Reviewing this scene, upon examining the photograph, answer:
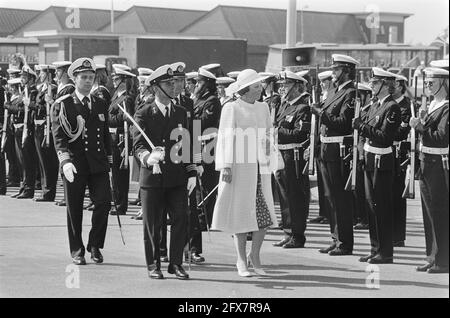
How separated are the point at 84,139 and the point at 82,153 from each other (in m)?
0.14

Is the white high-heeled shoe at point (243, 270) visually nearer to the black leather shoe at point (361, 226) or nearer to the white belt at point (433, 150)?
the white belt at point (433, 150)

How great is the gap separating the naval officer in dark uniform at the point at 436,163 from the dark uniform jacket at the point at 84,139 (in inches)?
120

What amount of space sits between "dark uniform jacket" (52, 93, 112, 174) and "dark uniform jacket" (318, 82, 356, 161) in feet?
7.59

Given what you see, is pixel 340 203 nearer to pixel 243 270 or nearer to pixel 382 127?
pixel 382 127

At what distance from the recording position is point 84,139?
9.84m

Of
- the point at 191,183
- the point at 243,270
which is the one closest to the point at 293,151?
the point at 191,183

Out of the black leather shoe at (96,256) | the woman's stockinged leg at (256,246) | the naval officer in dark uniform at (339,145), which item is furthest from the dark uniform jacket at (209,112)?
the woman's stockinged leg at (256,246)

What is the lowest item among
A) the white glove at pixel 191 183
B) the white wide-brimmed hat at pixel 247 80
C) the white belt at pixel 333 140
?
the white glove at pixel 191 183

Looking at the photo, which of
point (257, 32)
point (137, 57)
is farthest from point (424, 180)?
point (257, 32)

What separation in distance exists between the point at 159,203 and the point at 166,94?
3.24 ft

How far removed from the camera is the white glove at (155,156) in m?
8.84

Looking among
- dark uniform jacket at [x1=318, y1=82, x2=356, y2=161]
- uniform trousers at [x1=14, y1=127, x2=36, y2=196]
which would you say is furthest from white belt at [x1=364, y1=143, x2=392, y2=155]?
uniform trousers at [x1=14, y1=127, x2=36, y2=196]

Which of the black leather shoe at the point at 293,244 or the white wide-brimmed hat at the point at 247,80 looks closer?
the white wide-brimmed hat at the point at 247,80

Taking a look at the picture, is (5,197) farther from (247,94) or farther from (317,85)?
(247,94)
